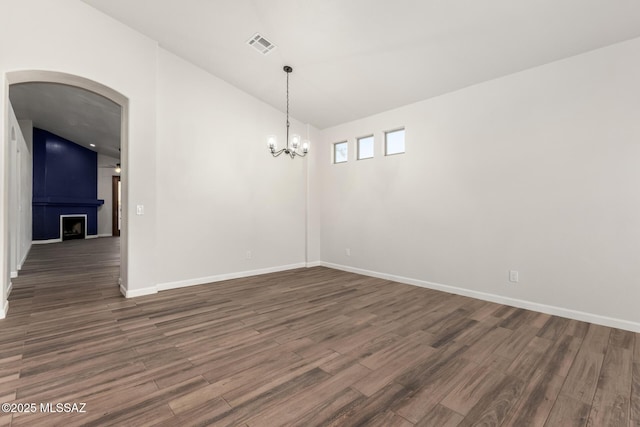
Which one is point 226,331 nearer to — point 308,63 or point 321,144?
point 308,63

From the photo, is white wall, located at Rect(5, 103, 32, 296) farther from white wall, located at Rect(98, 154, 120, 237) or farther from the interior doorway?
the interior doorway

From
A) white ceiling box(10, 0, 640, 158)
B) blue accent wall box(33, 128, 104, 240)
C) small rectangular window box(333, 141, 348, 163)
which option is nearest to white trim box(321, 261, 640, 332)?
small rectangular window box(333, 141, 348, 163)

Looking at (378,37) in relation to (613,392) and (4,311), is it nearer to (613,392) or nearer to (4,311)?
(613,392)

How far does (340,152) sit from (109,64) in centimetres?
414

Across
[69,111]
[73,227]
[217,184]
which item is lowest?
[73,227]

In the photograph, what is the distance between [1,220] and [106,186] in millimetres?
10416

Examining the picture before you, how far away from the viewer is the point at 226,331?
9.52ft

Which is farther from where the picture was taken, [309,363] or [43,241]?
[43,241]

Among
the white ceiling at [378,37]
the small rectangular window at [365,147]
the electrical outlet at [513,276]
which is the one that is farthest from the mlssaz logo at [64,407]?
A: the small rectangular window at [365,147]

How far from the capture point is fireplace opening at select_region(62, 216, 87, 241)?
10086 mm

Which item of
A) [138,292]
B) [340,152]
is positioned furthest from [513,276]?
[138,292]

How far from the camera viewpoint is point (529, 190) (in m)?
3.64

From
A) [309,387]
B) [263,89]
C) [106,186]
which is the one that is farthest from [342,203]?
[106,186]

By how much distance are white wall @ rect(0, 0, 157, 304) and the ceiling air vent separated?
5.05 ft
